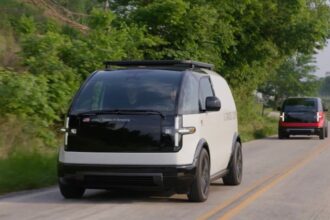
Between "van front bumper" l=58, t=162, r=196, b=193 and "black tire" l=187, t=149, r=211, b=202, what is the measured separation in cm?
13

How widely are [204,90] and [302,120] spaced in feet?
65.5

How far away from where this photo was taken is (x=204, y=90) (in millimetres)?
11484

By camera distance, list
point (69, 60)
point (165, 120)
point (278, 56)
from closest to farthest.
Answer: point (165, 120), point (69, 60), point (278, 56)

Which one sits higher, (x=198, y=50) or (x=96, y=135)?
(x=198, y=50)

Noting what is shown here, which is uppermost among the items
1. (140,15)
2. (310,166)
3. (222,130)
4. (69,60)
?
(140,15)

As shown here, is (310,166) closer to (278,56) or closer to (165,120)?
(165,120)

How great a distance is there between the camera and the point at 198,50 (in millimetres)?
26484

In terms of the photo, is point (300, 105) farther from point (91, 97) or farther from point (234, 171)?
point (91, 97)

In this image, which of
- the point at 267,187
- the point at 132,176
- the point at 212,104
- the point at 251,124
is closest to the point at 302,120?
the point at 251,124

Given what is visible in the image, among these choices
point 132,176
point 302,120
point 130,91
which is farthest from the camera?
point 302,120

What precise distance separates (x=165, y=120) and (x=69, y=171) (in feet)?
4.96

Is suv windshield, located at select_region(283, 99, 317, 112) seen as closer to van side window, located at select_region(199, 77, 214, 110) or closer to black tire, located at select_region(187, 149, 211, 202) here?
van side window, located at select_region(199, 77, 214, 110)

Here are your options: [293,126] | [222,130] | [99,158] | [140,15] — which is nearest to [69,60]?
[140,15]

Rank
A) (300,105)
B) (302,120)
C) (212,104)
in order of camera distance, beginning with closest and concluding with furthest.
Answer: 1. (212,104)
2. (302,120)
3. (300,105)
